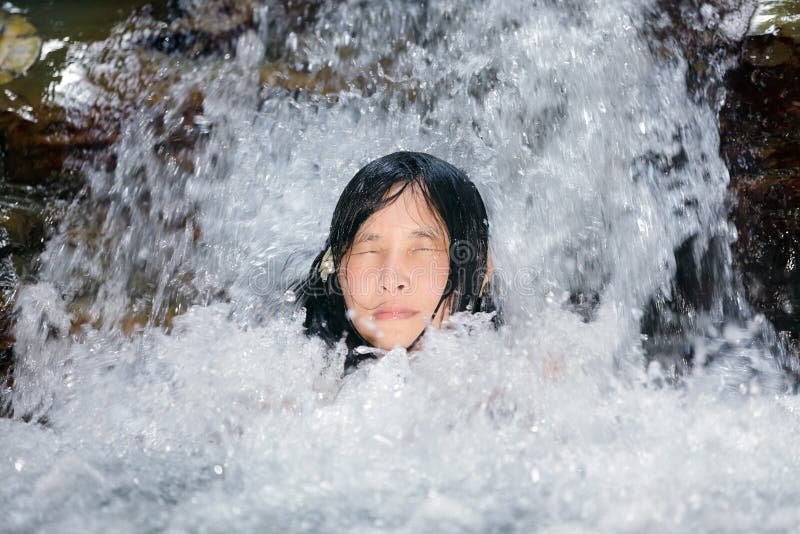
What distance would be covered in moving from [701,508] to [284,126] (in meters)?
2.56

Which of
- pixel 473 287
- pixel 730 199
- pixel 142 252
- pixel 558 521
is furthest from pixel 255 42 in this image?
pixel 558 521

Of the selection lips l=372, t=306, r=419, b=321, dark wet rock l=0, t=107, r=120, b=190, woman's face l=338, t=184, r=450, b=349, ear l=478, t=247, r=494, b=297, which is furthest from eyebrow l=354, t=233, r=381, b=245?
dark wet rock l=0, t=107, r=120, b=190

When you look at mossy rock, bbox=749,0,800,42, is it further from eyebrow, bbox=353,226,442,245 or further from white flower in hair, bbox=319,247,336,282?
white flower in hair, bbox=319,247,336,282

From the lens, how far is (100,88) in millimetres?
3363

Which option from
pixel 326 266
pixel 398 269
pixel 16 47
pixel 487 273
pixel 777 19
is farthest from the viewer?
pixel 16 47

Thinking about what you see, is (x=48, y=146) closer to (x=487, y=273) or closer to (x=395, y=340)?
(x=395, y=340)

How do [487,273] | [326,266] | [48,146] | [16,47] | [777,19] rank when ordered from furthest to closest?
[16,47]
[48,146]
[777,19]
[326,266]
[487,273]

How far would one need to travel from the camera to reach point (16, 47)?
3.44 m

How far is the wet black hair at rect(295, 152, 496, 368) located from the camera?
261 cm

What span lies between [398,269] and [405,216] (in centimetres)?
20

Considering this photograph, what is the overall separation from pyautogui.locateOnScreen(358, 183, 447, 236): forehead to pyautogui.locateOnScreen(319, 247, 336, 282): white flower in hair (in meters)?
0.38

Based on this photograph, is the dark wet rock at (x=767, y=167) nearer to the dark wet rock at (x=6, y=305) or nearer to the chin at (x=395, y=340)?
the chin at (x=395, y=340)

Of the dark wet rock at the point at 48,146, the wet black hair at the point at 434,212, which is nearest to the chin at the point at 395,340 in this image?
the wet black hair at the point at 434,212

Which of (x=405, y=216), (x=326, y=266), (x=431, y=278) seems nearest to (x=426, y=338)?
(x=431, y=278)
